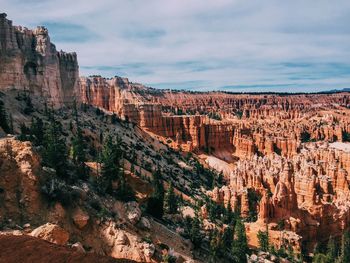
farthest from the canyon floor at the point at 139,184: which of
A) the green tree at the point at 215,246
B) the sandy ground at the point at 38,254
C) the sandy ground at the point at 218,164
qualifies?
the sandy ground at the point at 218,164

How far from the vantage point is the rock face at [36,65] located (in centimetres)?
7431

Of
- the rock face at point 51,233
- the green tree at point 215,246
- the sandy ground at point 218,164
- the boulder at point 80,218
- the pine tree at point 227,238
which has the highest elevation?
the rock face at point 51,233

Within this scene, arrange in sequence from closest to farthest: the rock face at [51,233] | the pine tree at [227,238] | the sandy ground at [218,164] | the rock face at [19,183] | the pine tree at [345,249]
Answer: the rock face at [51,233] → the rock face at [19,183] → the pine tree at [227,238] → the pine tree at [345,249] → the sandy ground at [218,164]

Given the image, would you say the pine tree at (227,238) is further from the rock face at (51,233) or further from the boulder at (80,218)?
the rock face at (51,233)

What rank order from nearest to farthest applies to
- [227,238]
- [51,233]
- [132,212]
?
[51,233] < [132,212] < [227,238]

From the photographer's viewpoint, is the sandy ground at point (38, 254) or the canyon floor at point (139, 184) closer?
the sandy ground at point (38, 254)

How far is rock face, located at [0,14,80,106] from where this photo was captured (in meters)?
74.3

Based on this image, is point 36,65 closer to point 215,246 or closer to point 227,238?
point 227,238

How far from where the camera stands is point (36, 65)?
80.4 metres

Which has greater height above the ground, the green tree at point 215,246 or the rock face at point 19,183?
the rock face at point 19,183

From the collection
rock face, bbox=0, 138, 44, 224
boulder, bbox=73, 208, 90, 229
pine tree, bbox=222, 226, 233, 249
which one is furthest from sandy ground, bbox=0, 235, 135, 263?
pine tree, bbox=222, 226, 233, 249

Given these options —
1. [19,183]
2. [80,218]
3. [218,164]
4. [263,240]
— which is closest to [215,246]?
[263,240]

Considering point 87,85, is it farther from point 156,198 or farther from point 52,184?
point 52,184

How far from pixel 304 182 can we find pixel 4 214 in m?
54.1
